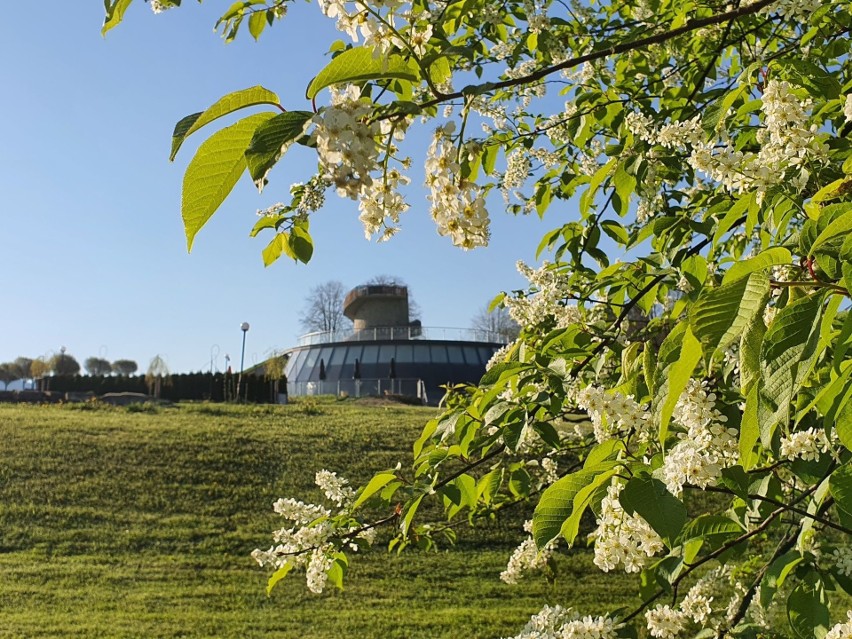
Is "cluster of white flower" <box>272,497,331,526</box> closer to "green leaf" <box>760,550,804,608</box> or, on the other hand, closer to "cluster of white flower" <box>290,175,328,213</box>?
"green leaf" <box>760,550,804,608</box>

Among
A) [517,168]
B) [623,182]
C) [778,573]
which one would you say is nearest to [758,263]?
[778,573]

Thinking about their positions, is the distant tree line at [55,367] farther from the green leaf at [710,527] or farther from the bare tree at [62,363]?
the green leaf at [710,527]

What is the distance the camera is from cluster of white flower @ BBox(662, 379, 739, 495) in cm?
150

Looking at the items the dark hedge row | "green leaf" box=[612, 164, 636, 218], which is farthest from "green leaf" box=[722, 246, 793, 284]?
the dark hedge row

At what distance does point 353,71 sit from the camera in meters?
0.81

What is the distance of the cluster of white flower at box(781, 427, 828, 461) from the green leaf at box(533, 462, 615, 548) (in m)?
0.68

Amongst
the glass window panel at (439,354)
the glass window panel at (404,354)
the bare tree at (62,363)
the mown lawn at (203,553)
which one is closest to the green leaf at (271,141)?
the mown lawn at (203,553)

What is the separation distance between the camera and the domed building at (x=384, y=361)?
28.8 metres

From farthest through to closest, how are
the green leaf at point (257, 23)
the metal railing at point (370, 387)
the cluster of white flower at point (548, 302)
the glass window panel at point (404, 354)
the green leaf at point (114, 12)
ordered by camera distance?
the glass window panel at point (404, 354) → the metal railing at point (370, 387) → the cluster of white flower at point (548, 302) → the green leaf at point (257, 23) → the green leaf at point (114, 12)

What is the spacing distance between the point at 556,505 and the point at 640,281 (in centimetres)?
113

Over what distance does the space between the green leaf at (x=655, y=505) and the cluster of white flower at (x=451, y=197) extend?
1.64ft

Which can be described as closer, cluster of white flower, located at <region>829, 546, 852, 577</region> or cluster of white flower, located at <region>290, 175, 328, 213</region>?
cluster of white flower, located at <region>290, 175, 328, 213</region>

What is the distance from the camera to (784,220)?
150 cm

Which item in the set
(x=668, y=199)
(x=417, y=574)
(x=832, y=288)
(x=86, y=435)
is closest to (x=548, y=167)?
(x=668, y=199)
